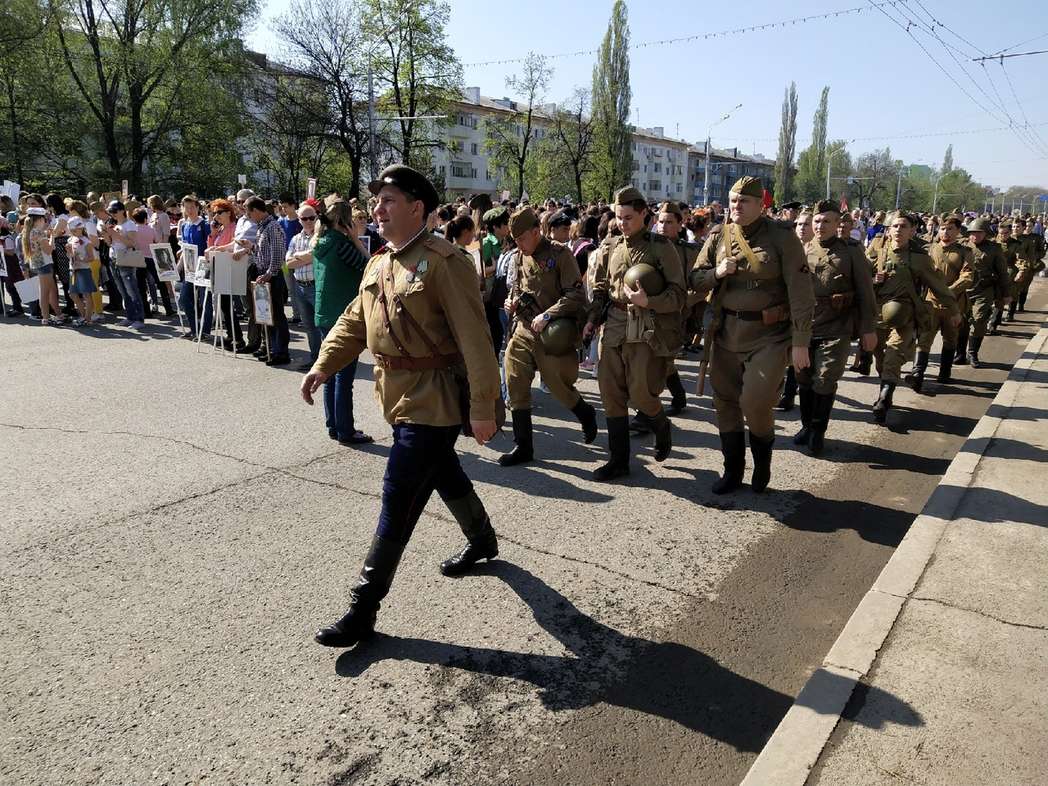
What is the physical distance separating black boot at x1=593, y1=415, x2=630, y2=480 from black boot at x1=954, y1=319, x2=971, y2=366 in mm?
7201

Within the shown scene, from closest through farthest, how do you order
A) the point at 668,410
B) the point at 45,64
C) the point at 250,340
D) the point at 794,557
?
the point at 794,557 → the point at 668,410 → the point at 250,340 → the point at 45,64

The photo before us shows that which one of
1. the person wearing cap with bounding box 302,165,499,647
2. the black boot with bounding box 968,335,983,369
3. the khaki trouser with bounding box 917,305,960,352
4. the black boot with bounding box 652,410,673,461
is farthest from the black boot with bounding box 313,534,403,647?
the black boot with bounding box 968,335,983,369

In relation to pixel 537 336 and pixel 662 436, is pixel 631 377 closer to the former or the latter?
pixel 662 436

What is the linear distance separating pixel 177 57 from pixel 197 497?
133 ft

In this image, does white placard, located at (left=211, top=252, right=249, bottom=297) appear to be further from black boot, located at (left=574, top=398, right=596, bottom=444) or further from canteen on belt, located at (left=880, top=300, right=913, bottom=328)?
canteen on belt, located at (left=880, top=300, right=913, bottom=328)

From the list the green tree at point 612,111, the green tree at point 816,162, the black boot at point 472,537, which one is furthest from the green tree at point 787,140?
the black boot at point 472,537

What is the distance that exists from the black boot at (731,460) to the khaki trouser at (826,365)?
4.35ft

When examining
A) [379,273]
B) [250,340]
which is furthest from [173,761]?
[250,340]

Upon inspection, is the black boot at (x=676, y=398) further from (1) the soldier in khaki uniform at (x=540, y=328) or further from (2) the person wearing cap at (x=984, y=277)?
(2) the person wearing cap at (x=984, y=277)

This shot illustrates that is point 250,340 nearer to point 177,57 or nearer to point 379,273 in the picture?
point 379,273

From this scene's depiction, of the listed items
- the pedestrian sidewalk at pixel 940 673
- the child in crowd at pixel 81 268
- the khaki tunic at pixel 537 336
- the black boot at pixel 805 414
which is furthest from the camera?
the child in crowd at pixel 81 268

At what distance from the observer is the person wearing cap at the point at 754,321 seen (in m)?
5.05

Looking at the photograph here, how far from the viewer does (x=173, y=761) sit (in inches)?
105

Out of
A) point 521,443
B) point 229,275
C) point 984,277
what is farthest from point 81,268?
point 984,277
